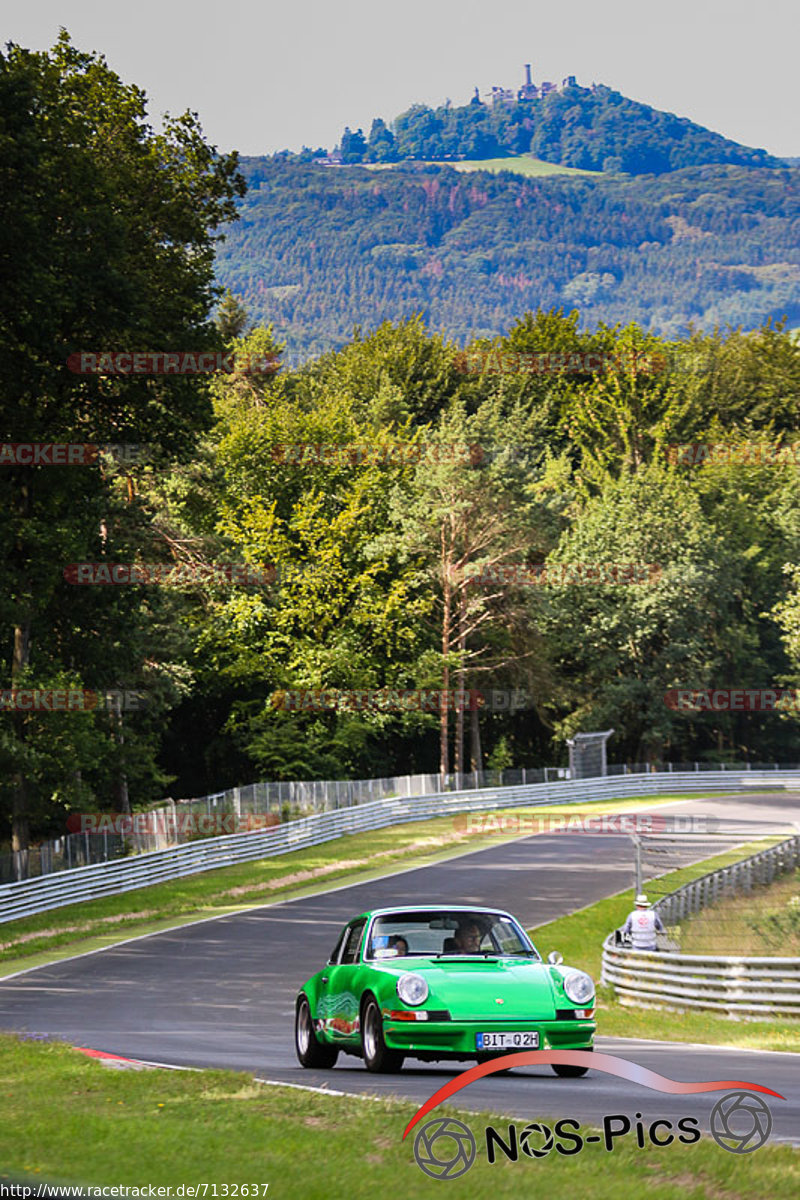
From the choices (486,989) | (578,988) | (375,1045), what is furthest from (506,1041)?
(375,1045)

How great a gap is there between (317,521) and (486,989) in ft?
192

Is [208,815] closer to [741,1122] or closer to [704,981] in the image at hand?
[704,981]

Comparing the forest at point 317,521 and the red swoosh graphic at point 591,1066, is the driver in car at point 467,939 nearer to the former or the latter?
the red swoosh graphic at point 591,1066

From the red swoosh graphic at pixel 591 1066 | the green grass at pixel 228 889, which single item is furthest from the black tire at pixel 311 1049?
the green grass at pixel 228 889

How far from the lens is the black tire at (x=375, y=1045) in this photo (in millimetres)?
11469

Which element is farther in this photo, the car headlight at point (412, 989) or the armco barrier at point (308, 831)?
the armco barrier at point (308, 831)

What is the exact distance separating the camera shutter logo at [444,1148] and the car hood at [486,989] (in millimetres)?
2610

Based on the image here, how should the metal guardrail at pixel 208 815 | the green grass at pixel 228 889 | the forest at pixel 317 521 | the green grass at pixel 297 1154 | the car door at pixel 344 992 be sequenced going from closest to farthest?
the green grass at pixel 297 1154, the car door at pixel 344 992, the green grass at pixel 228 889, the forest at pixel 317 521, the metal guardrail at pixel 208 815

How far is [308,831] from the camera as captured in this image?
161 ft

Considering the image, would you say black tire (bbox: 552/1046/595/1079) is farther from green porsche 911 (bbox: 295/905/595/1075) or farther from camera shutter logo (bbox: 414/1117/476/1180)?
camera shutter logo (bbox: 414/1117/476/1180)

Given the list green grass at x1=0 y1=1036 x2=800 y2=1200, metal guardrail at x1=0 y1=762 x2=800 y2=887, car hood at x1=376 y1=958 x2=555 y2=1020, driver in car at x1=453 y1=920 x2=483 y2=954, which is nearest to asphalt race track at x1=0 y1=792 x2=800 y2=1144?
car hood at x1=376 y1=958 x2=555 y2=1020

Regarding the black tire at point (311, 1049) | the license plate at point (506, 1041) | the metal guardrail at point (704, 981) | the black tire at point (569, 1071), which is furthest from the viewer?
the metal guardrail at point (704, 981)

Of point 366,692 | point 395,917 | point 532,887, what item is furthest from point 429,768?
point 395,917

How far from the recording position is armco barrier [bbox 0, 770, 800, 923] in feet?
116
